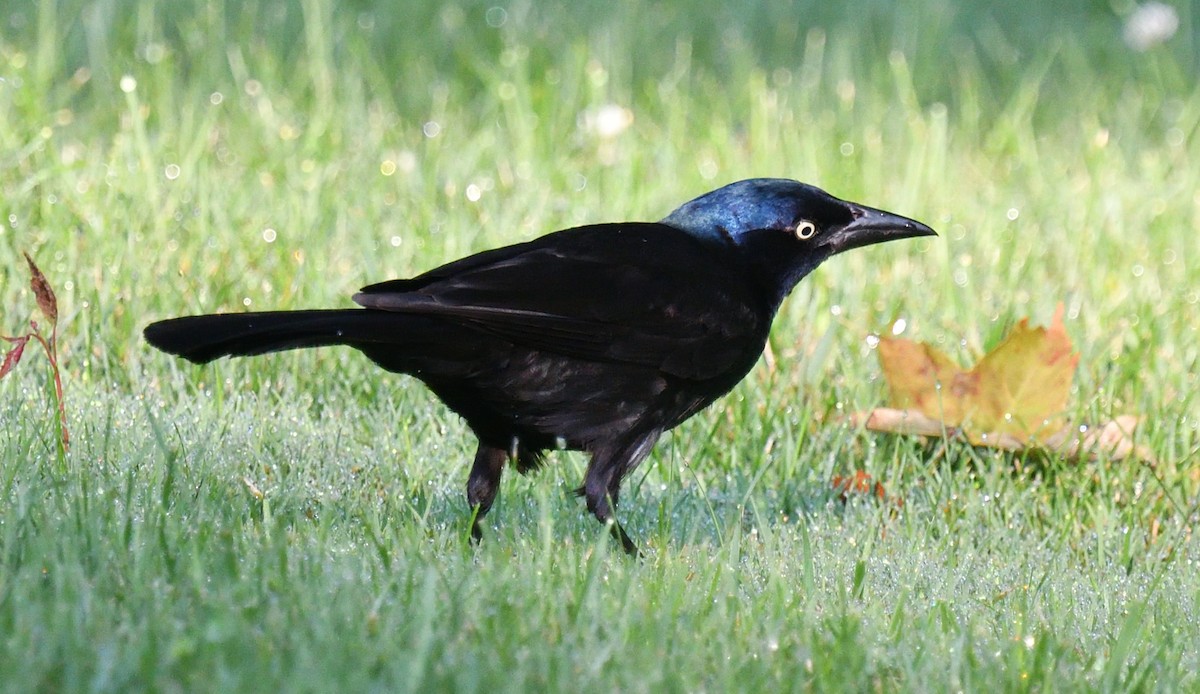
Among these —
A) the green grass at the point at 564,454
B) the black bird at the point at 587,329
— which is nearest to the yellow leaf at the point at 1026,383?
the green grass at the point at 564,454

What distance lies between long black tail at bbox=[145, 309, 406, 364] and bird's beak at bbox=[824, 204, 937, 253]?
1287mm

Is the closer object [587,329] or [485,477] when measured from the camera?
[587,329]

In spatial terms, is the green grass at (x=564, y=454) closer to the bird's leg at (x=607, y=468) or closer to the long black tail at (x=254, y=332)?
the bird's leg at (x=607, y=468)

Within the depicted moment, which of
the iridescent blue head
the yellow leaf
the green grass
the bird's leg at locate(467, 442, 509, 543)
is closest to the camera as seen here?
the green grass

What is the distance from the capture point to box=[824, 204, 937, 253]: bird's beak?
13.4 ft

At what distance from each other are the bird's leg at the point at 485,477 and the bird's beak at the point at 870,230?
97 cm

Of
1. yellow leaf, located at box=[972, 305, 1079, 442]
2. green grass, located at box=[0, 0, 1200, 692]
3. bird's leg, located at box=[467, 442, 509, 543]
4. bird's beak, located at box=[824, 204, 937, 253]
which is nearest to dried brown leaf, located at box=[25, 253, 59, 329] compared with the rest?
green grass, located at box=[0, 0, 1200, 692]

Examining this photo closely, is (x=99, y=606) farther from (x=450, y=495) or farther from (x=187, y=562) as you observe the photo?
(x=450, y=495)

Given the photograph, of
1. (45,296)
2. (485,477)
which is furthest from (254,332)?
(485,477)

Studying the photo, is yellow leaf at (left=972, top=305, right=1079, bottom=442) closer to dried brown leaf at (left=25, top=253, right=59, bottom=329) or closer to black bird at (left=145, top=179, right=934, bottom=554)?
black bird at (left=145, top=179, right=934, bottom=554)

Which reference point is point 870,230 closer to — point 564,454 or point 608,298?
point 608,298

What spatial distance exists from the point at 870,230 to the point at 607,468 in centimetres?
95

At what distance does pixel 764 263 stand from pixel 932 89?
4.25 m

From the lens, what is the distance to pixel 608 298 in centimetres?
362
